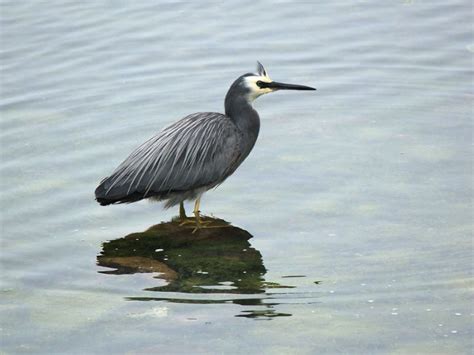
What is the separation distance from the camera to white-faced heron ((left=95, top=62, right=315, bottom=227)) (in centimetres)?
847

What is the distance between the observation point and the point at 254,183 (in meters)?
9.28

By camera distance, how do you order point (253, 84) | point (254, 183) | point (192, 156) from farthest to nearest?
point (254, 183) < point (253, 84) < point (192, 156)

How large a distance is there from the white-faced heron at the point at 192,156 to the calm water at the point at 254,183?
0.32 metres

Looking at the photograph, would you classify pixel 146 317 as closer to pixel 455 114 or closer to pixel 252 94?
pixel 252 94

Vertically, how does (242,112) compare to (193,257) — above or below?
above

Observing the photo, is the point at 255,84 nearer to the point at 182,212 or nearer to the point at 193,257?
the point at 182,212

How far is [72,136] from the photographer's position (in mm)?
10359

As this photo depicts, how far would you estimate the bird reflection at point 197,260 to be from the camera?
7496mm

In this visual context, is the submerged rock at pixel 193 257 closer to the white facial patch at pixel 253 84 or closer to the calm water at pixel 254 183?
the calm water at pixel 254 183

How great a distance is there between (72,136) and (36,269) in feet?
8.59

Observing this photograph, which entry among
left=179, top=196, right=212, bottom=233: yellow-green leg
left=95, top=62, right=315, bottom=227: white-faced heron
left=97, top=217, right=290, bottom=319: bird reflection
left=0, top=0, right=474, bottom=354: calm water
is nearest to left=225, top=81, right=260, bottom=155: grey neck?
left=95, top=62, right=315, bottom=227: white-faced heron

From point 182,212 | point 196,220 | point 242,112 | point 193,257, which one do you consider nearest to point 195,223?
point 196,220

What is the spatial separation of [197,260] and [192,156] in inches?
39.5

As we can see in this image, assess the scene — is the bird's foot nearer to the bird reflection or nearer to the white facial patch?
the bird reflection
